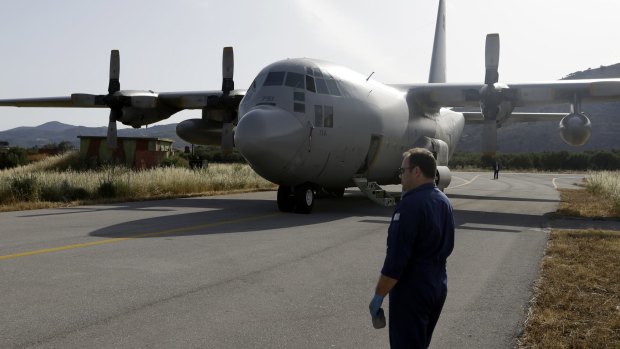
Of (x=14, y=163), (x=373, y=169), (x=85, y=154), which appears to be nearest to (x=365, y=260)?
(x=373, y=169)

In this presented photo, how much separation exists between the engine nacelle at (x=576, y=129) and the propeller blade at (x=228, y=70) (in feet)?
39.4

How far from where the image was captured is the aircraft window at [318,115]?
15.4m

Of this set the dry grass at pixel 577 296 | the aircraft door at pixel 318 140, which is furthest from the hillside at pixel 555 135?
the dry grass at pixel 577 296

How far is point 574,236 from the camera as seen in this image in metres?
11.9

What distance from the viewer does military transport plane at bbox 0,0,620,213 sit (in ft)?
48.6

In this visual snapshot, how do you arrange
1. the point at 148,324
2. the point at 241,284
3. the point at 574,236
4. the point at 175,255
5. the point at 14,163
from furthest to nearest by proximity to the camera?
the point at 14,163
the point at 574,236
the point at 175,255
the point at 241,284
the point at 148,324

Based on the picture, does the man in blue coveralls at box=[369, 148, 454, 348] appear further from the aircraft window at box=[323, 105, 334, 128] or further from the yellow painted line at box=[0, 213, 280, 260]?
the aircraft window at box=[323, 105, 334, 128]

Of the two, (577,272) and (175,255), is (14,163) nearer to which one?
(175,255)

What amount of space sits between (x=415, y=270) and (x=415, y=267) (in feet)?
0.06

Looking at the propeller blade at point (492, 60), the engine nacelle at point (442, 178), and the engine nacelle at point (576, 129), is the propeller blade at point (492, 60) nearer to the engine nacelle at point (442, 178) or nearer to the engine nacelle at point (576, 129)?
the engine nacelle at point (576, 129)

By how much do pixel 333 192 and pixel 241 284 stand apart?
621 inches

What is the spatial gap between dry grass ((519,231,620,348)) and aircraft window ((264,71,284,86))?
26.8 feet

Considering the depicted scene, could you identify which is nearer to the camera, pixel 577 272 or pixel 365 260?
pixel 577 272

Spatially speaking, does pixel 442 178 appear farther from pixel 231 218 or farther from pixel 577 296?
pixel 577 296
